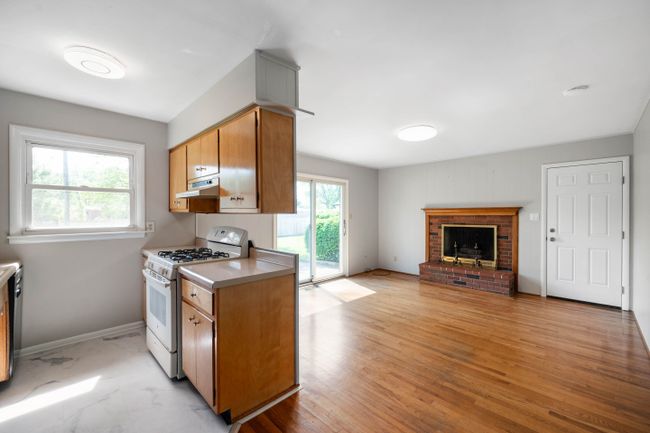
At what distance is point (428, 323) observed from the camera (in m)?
3.38

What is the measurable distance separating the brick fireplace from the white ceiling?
208cm

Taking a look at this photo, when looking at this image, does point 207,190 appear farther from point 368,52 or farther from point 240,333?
point 368,52

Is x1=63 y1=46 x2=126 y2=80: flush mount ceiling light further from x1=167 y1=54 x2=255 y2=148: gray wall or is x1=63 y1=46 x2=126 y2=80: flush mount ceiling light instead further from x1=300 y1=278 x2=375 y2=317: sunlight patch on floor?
x1=300 y1=278 x2=375 y2=317: sunlight patch on floor

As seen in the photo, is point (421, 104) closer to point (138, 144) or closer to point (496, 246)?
point (138, 144)

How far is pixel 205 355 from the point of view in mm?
1833

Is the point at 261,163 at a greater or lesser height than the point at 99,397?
greater

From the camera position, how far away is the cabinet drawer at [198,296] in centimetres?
176

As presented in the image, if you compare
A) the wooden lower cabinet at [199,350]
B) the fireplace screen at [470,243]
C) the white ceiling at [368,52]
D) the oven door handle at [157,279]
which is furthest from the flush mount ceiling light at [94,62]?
the fireplace screen at [470,243]

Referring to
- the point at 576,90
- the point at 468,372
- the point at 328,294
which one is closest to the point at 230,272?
the point at 468,372

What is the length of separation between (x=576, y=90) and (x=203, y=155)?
336cm

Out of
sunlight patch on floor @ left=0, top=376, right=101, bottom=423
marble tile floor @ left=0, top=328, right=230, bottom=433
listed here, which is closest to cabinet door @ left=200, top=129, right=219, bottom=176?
marble tile floor @ left=0, top=328, right=230, bottom=433

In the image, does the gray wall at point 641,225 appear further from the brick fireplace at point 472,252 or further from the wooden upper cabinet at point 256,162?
the wooden upper cabinet at point 256,162

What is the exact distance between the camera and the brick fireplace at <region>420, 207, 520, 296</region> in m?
4.71

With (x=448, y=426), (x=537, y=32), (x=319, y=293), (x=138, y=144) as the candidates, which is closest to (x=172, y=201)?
(x=138, y=144)
